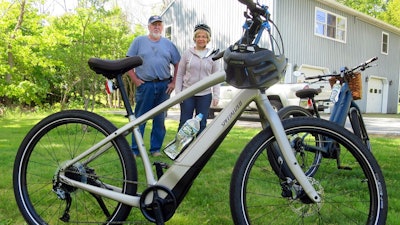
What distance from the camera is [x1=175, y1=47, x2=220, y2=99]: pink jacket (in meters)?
4.92

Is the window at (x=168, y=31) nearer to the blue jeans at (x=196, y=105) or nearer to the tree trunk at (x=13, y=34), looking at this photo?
the tree trunk at (x=13, y=34)

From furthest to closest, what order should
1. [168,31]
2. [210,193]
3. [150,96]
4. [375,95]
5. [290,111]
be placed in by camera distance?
1. [375,95]
2. [168,31]
3. [150,96]
4. [290,111]
5. [210,193]

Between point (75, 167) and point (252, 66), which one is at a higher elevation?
point (252, 66)

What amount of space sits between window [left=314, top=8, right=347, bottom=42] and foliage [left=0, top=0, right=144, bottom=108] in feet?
30.0

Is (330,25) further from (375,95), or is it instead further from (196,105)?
(196,105)

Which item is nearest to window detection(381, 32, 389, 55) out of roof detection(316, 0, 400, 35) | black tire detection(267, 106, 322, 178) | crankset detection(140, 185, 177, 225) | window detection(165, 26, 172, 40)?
roof detection(316, 0, 400, 35)

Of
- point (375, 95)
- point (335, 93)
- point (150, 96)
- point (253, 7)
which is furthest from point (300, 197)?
point (375, 95)

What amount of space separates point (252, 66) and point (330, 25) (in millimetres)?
18859

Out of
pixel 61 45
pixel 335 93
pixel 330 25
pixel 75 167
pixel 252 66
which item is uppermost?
pixel 330 25

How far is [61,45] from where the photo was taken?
1283 centimetres

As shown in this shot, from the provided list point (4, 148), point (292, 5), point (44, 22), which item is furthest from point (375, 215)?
point (44, 22)

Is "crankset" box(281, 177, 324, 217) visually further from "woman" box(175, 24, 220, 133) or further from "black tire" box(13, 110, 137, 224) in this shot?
"woman" box(175, 24, 220, 133)

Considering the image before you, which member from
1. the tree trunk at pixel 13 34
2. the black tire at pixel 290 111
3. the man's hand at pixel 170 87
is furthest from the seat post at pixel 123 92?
the tree trunk at pixel 13 34

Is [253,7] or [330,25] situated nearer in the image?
[253,7]
